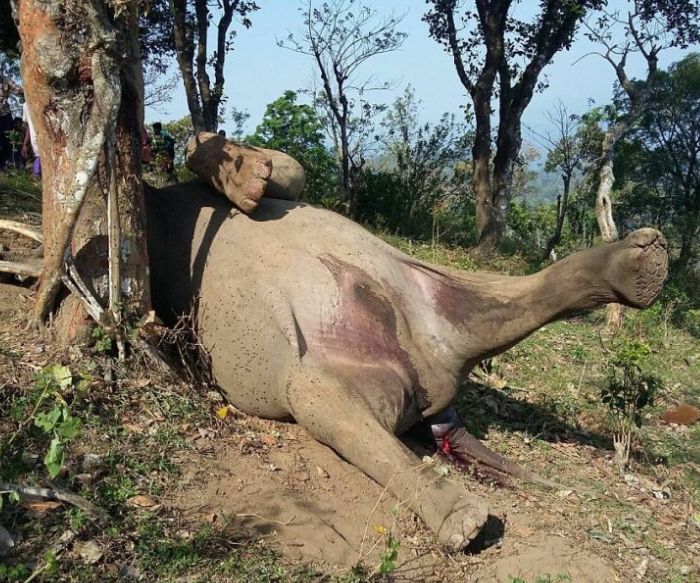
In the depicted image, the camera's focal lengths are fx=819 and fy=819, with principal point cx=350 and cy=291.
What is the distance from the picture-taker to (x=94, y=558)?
2990 millimetres

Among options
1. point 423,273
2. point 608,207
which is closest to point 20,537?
point 423,273

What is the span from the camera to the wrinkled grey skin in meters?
4.28

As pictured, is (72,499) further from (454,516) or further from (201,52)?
(201,52)

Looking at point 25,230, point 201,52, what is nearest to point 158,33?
point 201,52

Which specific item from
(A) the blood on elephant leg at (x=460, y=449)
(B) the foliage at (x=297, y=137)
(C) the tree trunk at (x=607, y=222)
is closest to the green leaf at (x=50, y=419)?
(A) the blood on elephant leg at (x=460, y=449)

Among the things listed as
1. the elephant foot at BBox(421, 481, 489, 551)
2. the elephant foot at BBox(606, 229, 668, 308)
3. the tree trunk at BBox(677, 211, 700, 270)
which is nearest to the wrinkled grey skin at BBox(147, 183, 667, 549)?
the elephant foot at BBox(606, 229, 668, 308)

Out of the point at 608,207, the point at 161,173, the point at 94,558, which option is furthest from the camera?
the point at 161,173

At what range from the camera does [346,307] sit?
4.56m

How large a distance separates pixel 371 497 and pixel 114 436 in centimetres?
127

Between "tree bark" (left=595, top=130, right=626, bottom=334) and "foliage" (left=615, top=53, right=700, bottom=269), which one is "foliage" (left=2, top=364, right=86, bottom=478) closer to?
"tree bark" (left=595, top=130, right=626, bottom=334)

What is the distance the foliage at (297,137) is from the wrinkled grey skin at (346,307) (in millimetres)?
6791

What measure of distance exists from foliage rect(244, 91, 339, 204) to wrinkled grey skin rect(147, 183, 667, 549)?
6791 mm

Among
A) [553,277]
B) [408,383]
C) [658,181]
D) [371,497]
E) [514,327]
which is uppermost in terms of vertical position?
[658,181]

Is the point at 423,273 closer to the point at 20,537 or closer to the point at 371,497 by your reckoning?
the point at 371,497
